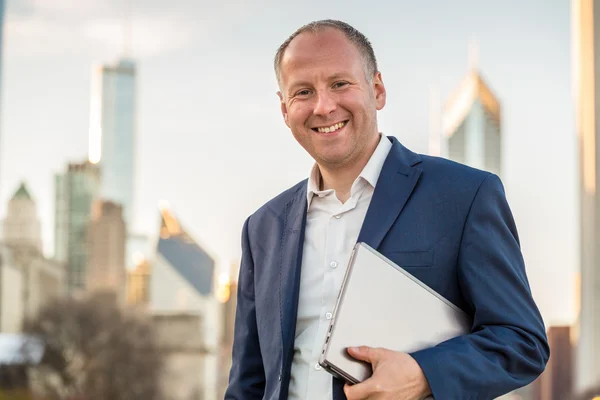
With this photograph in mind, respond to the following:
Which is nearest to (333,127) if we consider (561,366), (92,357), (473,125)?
(92,357)

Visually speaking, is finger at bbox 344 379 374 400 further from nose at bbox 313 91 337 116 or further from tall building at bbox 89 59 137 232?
tall building at bbox 89 59 137 232

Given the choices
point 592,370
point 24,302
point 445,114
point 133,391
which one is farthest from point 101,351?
point 445,114

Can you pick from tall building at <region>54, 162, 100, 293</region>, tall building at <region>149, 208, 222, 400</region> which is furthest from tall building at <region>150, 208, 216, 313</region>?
tall building at <region>54, 162, 100, 293</region>

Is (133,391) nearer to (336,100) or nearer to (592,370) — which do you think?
(336,100)

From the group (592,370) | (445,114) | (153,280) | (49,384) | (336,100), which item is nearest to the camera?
(336,100)

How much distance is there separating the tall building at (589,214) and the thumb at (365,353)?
79978mm

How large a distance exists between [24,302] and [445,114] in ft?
163

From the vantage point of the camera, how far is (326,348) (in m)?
1.96

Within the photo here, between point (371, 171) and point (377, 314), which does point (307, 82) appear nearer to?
point (371, 171)

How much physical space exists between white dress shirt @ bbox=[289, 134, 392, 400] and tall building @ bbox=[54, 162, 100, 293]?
72564 mm

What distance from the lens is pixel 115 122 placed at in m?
103

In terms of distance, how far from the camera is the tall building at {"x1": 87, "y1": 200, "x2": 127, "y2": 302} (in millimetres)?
69438

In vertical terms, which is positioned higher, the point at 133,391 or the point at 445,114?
the point at 445,114

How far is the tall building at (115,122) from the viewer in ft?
311
